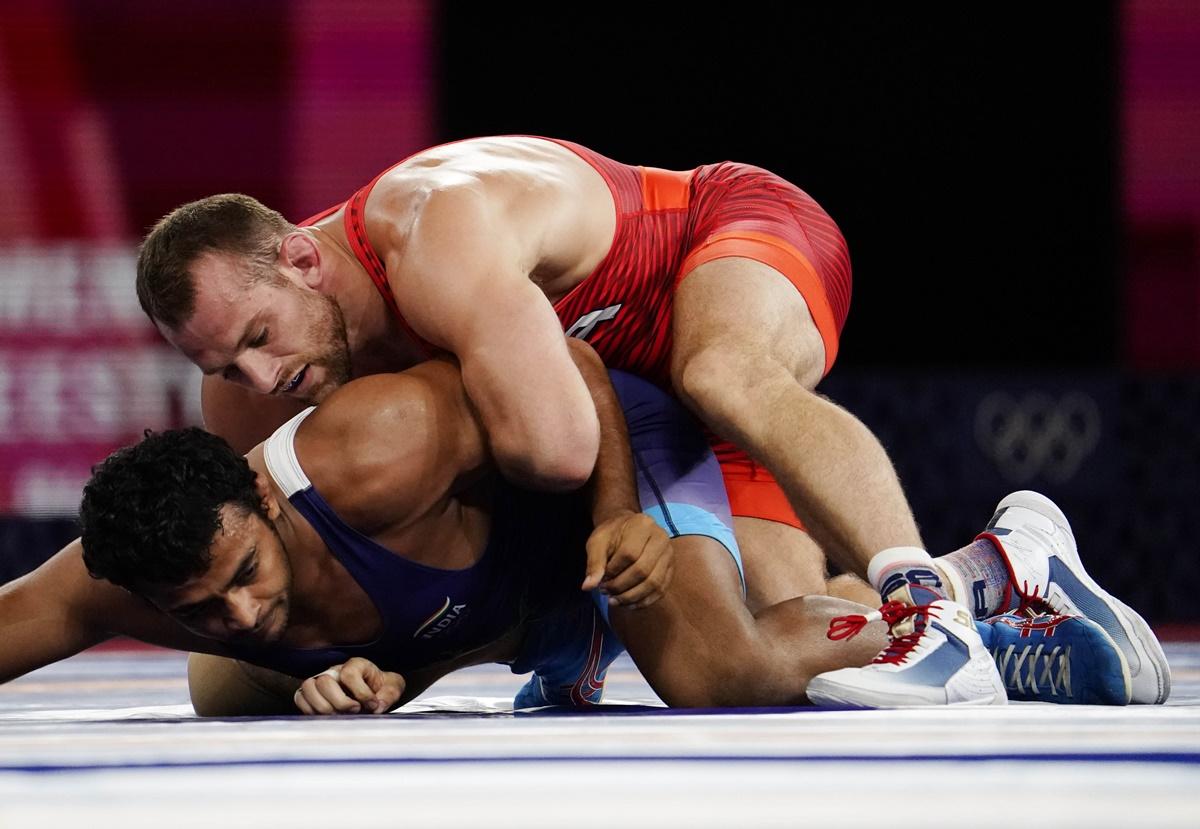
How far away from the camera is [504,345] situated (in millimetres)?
1949

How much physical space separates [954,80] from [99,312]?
3.04m

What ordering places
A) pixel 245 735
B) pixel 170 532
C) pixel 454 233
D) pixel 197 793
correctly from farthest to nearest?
pixel 454 233 < pixel 170 532 < pixel 245 735 < pixel 197 793

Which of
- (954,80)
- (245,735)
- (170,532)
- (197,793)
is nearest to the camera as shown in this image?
(197,793)

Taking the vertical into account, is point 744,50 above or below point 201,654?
above

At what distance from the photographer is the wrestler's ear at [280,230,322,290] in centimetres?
225

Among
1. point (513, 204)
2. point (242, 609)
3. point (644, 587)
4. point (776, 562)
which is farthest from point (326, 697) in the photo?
point (776, 562)

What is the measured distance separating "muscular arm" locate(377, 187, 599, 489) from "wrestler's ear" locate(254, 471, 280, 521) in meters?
0.29

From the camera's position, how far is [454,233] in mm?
2041

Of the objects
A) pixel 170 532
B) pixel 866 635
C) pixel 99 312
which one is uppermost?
pixel 170 532

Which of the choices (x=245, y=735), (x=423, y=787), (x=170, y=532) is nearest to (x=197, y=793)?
(x=423, y=787)

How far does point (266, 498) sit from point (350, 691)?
0.88 feet

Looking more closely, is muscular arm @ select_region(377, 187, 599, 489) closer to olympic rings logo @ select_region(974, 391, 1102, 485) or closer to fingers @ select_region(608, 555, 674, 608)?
fingers @ select_region(608, 555, 674, 608)

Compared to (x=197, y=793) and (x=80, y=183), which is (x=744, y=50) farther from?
(x=197, y=793)

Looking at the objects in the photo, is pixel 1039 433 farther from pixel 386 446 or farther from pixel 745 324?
pixel 386 446
